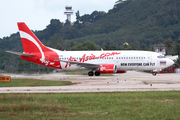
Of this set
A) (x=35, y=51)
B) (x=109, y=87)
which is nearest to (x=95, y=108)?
(x=109, y=87)

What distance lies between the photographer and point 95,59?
3962 cm

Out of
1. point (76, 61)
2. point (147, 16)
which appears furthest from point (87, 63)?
point (147, 16)

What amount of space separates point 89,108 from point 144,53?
2702 cm

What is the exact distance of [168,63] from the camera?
37875 millimetres

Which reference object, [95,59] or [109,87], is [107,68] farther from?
[109,87]

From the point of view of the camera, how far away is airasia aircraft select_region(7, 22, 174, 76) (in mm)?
37938

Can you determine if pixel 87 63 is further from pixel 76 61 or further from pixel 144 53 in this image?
pixel 144 53

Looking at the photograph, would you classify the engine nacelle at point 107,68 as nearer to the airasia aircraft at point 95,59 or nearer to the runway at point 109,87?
the airasia aircraft at point 95,59

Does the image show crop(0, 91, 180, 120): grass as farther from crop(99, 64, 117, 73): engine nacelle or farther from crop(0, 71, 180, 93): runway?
crop(99, 64, 117, 73): engine nacelle

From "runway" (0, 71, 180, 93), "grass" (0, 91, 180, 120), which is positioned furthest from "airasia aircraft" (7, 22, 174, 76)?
"grass" (0, 91, 180, 120)

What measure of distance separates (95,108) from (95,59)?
26.8 m

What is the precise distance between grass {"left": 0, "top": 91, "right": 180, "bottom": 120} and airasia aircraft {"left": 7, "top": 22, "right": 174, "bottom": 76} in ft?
70.6

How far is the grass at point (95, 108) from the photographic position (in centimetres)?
1126

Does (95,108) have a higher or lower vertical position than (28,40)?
lower
